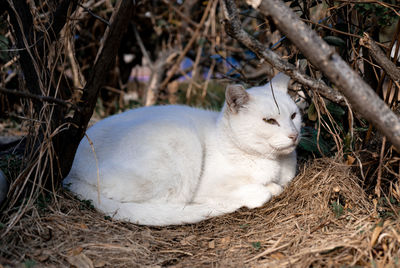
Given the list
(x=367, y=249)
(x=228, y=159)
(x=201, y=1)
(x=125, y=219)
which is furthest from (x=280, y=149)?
(x=201, y=1)

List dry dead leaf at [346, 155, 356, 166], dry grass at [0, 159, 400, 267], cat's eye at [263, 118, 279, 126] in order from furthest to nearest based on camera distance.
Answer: cat's eye at [263, 118, 279, 126] < dry dead leaf at [346, 155, 356, 166] < dry grass at [0, 159, 400, 267]

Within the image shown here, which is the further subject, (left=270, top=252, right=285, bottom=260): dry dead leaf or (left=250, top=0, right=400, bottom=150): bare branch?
(left=270, top=252, right=285, bottom=260): dry dead leaf

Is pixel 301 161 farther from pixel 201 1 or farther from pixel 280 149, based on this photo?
pixel 201 1

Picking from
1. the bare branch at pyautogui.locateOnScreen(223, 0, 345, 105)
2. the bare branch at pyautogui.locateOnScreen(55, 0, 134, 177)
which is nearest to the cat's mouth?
the bare branch at pyautogui.locateOnScreen(223, 0, 345, 105)

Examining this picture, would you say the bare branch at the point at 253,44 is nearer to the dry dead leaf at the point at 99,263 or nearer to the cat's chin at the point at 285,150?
the cat's chin at the point at 285,150

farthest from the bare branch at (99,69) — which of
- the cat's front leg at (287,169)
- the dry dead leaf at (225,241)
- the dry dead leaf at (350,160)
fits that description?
the dry dead leaf at (350,160)

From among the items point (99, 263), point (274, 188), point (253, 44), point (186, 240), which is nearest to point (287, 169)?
point (274, 188)

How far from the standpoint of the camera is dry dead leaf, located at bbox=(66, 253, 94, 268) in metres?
1.63

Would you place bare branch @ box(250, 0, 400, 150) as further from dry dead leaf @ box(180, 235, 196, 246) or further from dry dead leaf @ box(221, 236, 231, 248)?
dry dead leaf @ box(180, 235, 196, 246)

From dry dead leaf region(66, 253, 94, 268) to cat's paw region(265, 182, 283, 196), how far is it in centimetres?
120

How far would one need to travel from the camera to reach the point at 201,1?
483 centimetres

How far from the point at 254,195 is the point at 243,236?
333 mm

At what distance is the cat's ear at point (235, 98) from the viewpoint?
233 cm

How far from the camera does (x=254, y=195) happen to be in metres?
2.26
